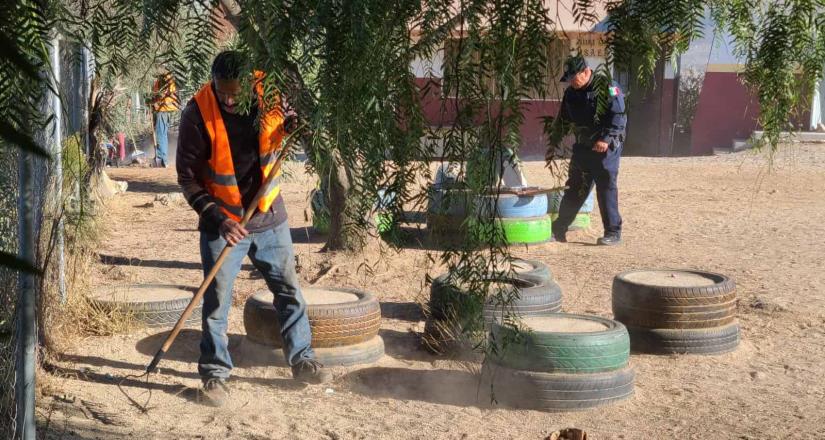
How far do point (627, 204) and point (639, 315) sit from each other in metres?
7.70

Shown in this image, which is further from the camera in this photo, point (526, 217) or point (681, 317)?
point (526, 217)

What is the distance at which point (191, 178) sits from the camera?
17.9 ft

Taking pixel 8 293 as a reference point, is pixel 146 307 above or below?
below

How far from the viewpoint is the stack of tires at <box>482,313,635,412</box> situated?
5.32 meters

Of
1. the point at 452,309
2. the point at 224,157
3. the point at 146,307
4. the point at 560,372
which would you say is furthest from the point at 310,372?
the point at 146,307

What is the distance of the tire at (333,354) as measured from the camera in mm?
6062

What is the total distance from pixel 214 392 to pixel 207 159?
1325 mm

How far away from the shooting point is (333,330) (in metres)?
6.10

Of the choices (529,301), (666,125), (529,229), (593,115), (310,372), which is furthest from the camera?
(666,125)

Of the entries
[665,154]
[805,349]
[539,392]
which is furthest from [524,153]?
[539,392]

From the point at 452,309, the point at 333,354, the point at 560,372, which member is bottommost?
the point at 333,354

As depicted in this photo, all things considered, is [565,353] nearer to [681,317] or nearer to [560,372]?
[560,372]

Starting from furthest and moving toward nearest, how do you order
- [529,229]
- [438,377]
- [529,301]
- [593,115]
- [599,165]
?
[599,165], [529,229], [593,115], [529,301], [438,377]

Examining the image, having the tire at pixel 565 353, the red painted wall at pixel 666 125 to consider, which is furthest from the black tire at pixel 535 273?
the red painted wall at pixel 666 125
